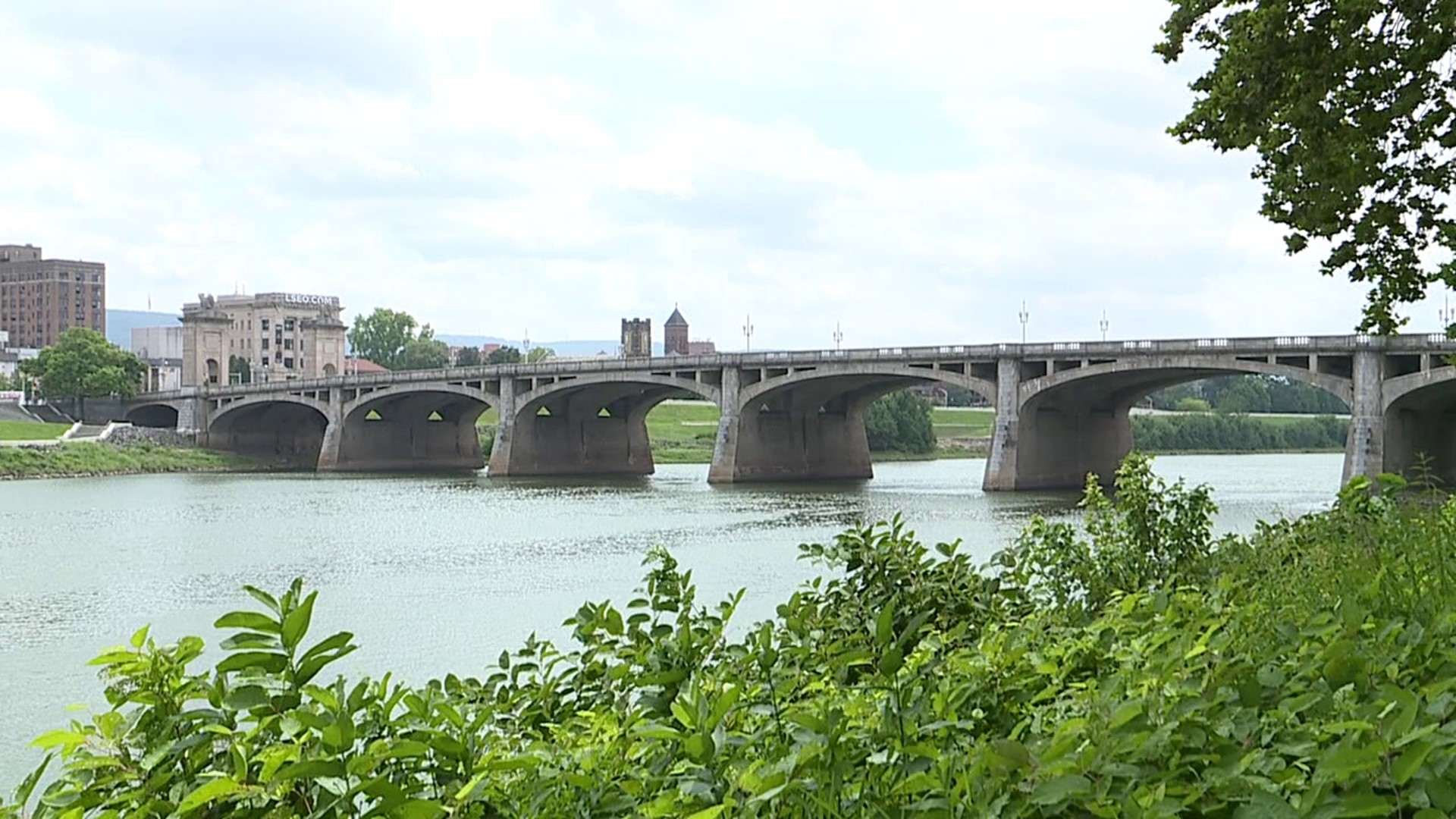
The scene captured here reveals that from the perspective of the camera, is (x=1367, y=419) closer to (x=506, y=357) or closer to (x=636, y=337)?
(x=636, y=337)

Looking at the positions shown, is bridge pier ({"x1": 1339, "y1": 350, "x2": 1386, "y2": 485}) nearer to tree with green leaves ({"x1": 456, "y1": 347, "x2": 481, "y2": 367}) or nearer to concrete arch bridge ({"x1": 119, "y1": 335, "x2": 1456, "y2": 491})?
concrete arch bridge ({"x1": 119, "y1": 335, "x2": 1456, "y2": 491})

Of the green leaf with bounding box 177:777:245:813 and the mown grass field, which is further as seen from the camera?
the mown grass field

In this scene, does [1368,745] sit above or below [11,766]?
above

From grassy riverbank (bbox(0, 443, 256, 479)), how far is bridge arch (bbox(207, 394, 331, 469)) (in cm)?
356

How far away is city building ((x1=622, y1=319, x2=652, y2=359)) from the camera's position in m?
139

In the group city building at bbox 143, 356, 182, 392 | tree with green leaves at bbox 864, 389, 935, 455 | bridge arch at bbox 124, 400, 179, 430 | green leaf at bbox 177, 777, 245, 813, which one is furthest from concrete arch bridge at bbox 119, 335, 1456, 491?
green leaf at bbox 177, 777, 245, 813

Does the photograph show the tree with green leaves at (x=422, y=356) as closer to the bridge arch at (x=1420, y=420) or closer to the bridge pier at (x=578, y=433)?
the bridge pier at (x=578, y=433)

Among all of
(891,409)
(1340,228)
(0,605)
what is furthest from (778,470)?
(1340,228)

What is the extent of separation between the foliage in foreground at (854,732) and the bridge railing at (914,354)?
113 feet

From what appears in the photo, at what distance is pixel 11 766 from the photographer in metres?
12.4

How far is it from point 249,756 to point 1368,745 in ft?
9.00

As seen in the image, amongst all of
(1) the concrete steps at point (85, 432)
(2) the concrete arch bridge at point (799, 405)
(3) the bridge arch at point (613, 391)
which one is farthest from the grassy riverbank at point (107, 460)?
(3) the bridge arch at point (613, 391)

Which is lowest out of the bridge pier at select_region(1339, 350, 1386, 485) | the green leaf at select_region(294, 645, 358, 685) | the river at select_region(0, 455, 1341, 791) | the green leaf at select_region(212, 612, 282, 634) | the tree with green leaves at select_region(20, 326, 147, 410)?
the river at select_region(0, 455, 1341, 791)

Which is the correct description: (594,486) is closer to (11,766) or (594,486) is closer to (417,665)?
(417,665)
